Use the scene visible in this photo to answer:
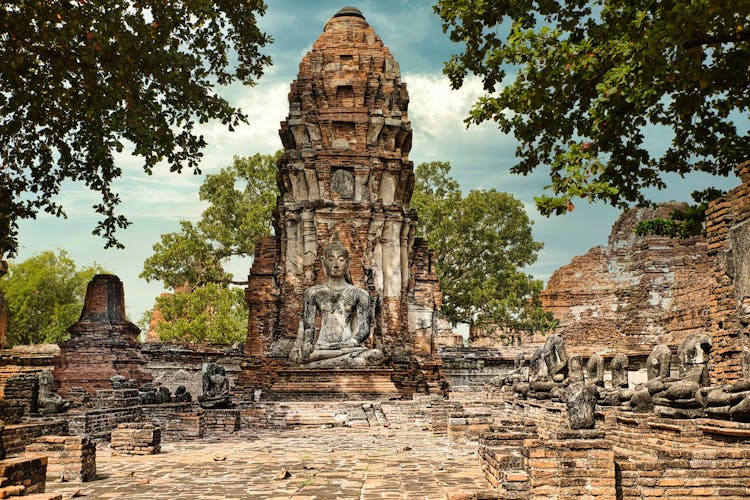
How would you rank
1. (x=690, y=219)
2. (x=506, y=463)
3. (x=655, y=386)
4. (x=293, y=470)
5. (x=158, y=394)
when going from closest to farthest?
1. (x=506, y=463)
2. (x=293, y=470)
3. (x=655, y=386)
4. (x=690, y=219)
5. (x=158, y=394)

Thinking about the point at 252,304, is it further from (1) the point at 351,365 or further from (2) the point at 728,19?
(2) the point at 728,19

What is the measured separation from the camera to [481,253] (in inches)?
1364

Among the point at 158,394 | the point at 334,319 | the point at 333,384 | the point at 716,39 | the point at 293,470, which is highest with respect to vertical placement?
the point at 716,39

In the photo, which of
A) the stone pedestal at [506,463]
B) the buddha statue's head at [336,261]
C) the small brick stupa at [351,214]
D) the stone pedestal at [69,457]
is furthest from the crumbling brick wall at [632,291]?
the stone pedestal at [69,457]

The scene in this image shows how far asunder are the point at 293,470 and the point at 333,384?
8438mm

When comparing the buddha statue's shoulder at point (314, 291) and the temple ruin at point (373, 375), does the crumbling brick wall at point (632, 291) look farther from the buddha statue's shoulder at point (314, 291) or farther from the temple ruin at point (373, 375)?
the buddha statue's shoulder at point (314, 291)

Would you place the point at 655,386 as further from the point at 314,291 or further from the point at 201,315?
the point at 201,315

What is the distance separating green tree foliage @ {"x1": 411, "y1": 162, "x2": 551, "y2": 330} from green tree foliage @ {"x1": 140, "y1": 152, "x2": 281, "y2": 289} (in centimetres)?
663

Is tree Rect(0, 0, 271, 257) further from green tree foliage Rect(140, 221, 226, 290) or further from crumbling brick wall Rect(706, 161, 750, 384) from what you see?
green tree foliage Rect(140, 221, 226, 290)

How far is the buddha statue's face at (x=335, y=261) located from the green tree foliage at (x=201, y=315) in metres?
12.7

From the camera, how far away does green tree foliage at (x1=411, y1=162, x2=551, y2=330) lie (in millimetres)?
32875

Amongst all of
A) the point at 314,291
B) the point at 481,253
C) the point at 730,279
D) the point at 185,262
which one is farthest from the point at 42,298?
the point at 730,279

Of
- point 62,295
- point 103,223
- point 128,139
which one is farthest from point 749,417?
point 62,295

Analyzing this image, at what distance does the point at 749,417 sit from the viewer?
7.03 meters
